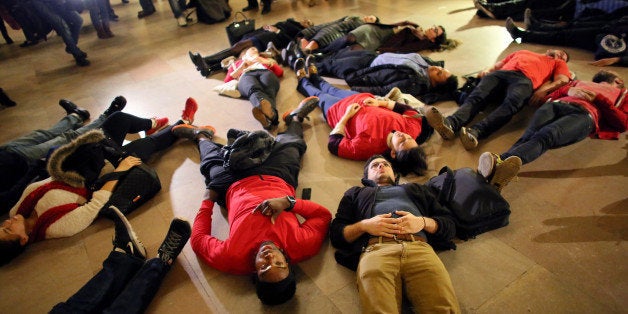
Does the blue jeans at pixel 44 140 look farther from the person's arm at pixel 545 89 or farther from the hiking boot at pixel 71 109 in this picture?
the person's arm at pixel 545 89

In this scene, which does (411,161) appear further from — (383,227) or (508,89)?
(508,89)

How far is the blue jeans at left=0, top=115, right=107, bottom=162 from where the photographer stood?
2.90m

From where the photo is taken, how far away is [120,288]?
2.02 m

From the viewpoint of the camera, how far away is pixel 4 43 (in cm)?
721

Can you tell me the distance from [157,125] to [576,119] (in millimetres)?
3680

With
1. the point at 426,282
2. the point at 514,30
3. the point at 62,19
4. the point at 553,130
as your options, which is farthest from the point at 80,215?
the point at 514,30

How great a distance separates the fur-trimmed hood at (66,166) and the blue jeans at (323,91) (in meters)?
1.96

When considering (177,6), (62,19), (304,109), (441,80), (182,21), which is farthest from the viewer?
(177,6)

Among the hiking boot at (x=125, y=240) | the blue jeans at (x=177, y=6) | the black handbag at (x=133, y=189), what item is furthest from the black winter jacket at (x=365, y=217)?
the blue jeans at (x=177, y=6)

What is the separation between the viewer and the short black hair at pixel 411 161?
8.30 ft

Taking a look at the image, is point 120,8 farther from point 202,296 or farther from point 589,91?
point 589,91

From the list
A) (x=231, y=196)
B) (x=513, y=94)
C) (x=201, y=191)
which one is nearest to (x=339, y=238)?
(x=231, y=196)

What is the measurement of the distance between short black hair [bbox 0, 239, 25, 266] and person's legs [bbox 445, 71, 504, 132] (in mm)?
3296

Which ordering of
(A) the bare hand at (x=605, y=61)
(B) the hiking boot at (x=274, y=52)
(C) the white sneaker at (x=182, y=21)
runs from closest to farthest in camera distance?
(A) the bare hand at (x=605, y=61) < (B) the hiking boot at (x=274, y=52) < (C) the white sneaker at (x=182, y=21)
